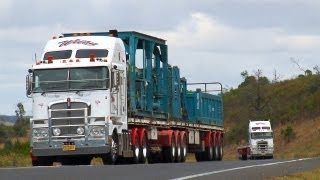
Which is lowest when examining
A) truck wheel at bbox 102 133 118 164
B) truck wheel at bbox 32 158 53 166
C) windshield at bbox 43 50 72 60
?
truck wheel at bbox 32 158 53 166

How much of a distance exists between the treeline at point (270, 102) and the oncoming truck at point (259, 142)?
814 inches

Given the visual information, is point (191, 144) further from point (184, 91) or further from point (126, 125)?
point (126, 125)

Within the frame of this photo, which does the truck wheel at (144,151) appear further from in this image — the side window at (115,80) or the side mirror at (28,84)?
the side mirror at (28,84)

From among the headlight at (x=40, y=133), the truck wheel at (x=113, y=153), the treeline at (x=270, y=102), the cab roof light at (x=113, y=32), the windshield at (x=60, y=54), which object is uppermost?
the treeline at (x=270, y=102)

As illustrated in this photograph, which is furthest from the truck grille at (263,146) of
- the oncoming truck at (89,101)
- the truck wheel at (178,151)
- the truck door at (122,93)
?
the truck door at (122,93)

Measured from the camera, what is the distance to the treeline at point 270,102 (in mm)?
101125

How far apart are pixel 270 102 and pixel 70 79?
80.9 m

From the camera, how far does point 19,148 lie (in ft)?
157

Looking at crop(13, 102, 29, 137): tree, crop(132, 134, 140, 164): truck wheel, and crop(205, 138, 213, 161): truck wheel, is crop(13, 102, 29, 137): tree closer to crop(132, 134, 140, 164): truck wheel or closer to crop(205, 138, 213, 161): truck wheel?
crop(205, 138, 213, 161): truck wheel

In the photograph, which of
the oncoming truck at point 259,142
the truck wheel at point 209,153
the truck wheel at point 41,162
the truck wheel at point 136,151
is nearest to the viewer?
the truck wheel at point 41,162

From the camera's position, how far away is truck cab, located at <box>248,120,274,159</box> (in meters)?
74.6

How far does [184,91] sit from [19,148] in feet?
29.3

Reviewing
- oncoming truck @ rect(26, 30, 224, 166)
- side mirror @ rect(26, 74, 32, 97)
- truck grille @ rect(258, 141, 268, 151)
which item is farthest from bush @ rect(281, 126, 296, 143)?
side mirror @ rect(26, 74, 32, 97)

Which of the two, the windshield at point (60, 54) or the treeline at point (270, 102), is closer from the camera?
the windshield at point (60, 54)
